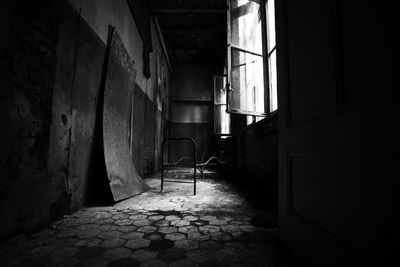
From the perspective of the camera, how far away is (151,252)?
1.17m

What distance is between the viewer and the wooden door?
0.63 meters

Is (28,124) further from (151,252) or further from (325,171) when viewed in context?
(325,171)

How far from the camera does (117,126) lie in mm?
2727

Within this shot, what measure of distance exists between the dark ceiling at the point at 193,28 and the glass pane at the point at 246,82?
8.60ft

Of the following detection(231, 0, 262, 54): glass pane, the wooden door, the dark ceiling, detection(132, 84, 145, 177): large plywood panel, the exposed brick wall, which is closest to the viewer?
the wooden door

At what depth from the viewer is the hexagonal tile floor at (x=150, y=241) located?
1.08 metres

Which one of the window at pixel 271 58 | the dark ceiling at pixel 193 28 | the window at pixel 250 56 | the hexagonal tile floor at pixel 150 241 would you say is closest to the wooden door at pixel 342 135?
the hexagonal tile floor at pixel 150 241

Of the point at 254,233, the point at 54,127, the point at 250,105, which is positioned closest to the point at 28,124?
the point at 54,127

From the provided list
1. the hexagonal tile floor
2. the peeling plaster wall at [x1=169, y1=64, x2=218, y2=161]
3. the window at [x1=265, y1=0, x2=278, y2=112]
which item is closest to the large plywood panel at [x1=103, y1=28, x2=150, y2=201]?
the hexagonal tile floor

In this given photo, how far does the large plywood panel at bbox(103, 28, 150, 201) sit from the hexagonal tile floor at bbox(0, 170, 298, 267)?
469 millimetres

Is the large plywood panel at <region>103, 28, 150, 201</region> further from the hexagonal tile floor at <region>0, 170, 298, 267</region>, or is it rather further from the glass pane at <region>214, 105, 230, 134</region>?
the glass pane at <region>214, 105, 230, 134</region>

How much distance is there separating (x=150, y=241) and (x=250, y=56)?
3180 mm

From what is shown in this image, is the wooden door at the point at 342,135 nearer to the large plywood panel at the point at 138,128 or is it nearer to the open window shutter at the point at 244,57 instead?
the open window shutter at the point at 244,57

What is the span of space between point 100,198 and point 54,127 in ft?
3.47
